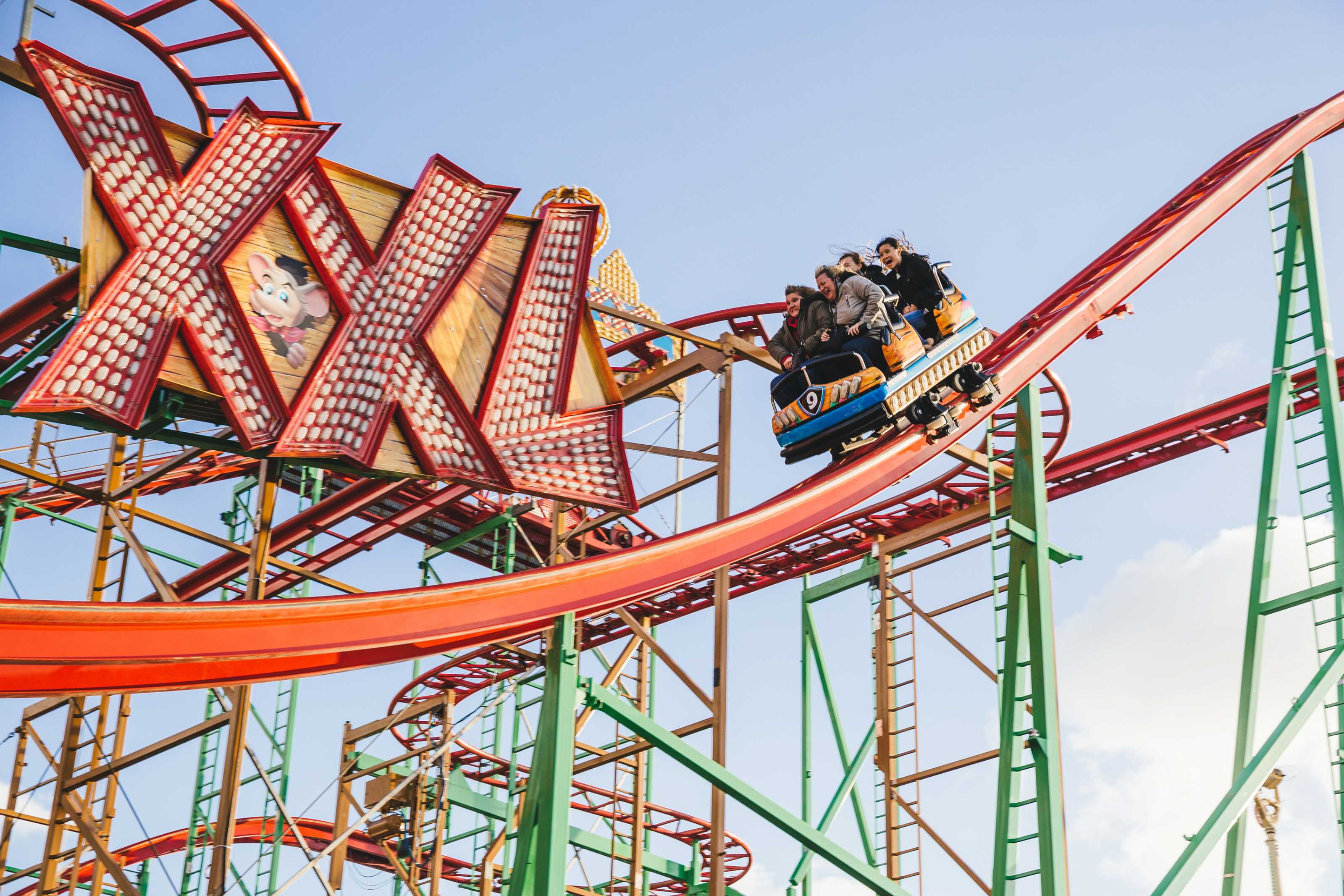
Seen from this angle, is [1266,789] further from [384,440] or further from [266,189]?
[266,189]

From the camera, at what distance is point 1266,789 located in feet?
26.9

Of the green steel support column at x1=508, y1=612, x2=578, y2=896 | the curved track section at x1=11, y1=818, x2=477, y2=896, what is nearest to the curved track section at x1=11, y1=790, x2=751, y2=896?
the curved track section at x1=11, y1=818, x2=477, y2=896

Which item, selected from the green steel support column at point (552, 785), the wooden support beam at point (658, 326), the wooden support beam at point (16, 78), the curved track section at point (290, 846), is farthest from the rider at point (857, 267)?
the curved track section at point (290, 846)

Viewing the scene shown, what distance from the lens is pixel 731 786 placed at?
23.5 feet

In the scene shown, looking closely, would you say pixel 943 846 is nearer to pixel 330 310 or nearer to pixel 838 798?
pixel 838 798

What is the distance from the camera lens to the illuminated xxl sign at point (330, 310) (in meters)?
8.52

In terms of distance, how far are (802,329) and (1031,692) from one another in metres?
2.50

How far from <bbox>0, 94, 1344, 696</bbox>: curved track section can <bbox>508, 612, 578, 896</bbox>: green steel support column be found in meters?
0.18

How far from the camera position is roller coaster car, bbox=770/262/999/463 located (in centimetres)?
848

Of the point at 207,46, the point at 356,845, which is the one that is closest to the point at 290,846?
the point at 356,845

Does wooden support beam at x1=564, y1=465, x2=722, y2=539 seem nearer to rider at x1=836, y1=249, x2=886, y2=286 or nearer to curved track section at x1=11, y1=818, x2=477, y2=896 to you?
rider at x1=836, y1=249, x2=886, y2=286

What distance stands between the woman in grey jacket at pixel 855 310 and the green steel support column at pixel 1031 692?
0.99m

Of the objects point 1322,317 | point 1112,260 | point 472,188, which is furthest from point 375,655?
point 1322,317

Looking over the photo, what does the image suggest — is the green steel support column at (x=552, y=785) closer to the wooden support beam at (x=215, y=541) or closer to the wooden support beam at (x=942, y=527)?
the wooden support beam at (x=215, y=541)
